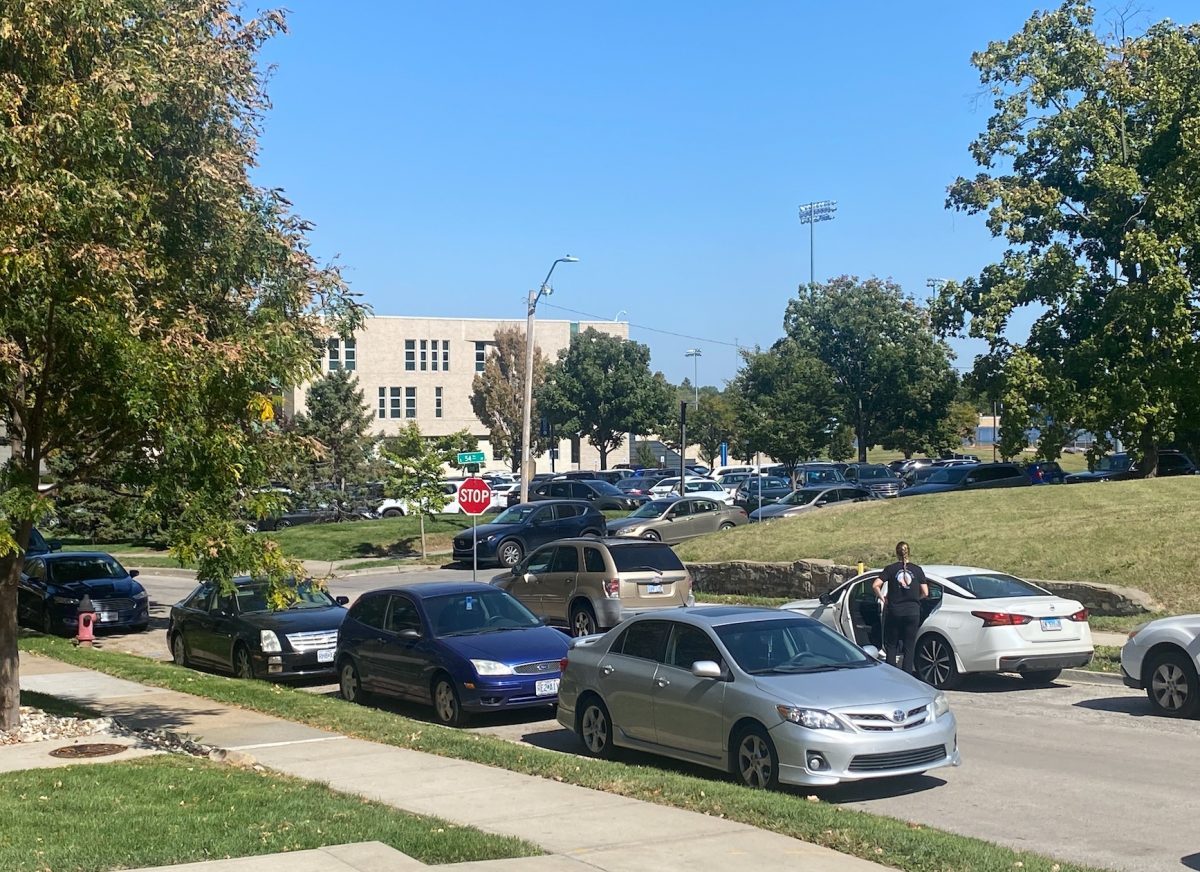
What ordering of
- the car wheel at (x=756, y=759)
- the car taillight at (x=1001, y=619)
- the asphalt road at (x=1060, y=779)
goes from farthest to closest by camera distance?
the car taillight at (x=1001, y=619), the car wheel at (x=756, y=759), the asphalt road at (x=1060, y=779)

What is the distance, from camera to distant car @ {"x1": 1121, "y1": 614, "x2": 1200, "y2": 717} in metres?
12.9

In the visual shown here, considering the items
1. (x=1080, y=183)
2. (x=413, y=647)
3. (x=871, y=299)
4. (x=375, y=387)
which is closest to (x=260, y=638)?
(x=413, y=647)

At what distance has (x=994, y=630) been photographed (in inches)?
588

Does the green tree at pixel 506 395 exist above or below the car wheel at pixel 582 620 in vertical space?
above

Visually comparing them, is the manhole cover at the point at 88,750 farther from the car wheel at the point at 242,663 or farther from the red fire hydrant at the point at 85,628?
the red fire hydrant at the point at 85,628

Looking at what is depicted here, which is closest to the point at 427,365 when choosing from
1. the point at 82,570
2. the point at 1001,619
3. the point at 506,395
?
the point at 506,395

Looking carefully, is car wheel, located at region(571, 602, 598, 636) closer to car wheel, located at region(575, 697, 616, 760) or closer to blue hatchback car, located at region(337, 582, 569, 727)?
blue hatchback car, located at region(337, 582, 569, 727)

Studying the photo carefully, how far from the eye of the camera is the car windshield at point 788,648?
35.7ft

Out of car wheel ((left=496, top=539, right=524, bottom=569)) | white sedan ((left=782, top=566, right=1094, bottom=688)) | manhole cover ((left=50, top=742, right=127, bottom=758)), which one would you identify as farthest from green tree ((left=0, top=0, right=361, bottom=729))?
car wheel ((left=496, top=539, right=524, bottom=569))

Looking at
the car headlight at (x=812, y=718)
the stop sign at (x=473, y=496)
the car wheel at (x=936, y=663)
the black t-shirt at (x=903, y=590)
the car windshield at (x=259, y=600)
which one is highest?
the stop sign at (x=473, y=496)

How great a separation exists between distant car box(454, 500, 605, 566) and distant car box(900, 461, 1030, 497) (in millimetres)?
11296

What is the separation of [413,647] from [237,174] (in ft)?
18.8

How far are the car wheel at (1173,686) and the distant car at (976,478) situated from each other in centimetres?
2744

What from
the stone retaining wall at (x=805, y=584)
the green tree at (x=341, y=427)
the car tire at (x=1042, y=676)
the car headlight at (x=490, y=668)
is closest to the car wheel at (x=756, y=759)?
the car headlight at (x=490, y=668)
